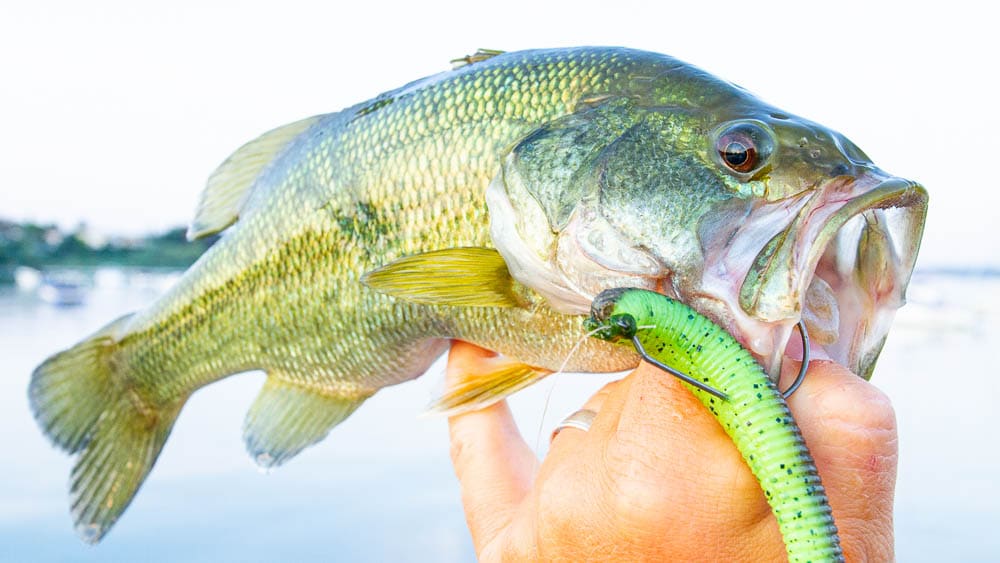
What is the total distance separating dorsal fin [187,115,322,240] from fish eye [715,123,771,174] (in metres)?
1.21

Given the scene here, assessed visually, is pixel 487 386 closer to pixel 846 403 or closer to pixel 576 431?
pixel 576 431

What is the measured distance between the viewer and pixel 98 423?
82.4 inches

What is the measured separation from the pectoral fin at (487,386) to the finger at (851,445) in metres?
0.77

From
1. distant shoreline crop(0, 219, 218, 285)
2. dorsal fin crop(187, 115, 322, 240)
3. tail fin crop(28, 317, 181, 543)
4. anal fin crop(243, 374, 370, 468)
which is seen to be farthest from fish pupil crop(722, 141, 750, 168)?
distant shoreline crop(0, 219, 218, 285)

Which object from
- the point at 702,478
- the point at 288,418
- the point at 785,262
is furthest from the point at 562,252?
the point at 288,418

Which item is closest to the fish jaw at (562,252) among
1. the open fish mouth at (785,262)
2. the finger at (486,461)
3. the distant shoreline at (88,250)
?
the open fish mouth at (785,262)

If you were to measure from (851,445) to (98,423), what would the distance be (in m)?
1.91

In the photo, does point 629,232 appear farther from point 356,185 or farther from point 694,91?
point 356,185

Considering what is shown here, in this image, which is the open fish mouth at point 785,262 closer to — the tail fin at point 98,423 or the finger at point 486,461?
the finger at point 486,461

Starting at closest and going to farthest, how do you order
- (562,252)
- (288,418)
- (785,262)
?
(785,262)
(562,252)
(288,418)

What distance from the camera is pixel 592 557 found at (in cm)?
98

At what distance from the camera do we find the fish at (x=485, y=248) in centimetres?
104

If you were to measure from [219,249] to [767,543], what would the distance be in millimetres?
1462

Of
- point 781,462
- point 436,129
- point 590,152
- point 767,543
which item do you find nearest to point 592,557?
point 767,543
